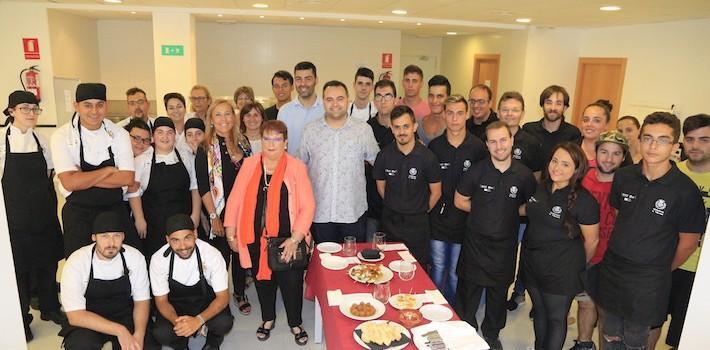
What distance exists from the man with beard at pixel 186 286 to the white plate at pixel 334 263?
65 cm

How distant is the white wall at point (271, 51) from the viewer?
9828mm

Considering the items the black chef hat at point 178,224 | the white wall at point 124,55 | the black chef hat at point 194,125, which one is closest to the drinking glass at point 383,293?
the black chef hat at point 178,224

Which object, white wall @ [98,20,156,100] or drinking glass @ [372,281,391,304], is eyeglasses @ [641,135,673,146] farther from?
white wall @ [98,20,156,100]

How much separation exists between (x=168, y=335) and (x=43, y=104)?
20.2 ft

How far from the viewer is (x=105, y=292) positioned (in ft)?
8.79

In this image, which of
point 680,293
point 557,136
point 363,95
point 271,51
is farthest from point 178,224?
point 271,51

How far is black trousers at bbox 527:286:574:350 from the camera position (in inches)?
106

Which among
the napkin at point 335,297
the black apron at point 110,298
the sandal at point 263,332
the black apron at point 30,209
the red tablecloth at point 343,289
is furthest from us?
the sandal at point 263,332

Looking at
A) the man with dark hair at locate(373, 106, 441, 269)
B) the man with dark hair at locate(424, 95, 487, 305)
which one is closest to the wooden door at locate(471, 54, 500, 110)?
the man with dark hair at locate(424, 95, 487, 305)

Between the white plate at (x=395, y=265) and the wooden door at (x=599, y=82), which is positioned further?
the wooden door at (x=599, y=82)

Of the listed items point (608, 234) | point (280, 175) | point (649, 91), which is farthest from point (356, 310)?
point (649, 91)

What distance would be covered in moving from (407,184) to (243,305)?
1.69 metres

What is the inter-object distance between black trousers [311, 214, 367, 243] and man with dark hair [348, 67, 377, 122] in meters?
1.02

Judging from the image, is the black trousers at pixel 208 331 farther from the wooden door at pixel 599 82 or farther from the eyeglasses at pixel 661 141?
the wooden door at pixel 599 82
